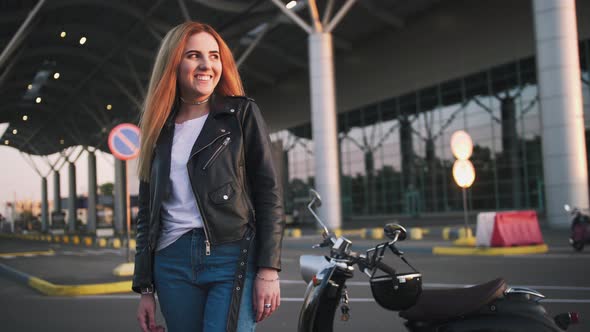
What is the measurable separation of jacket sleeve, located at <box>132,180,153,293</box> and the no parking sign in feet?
31.1

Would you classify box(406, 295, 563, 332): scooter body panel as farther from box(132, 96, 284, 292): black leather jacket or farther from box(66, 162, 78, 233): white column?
box(66, 162, 78, 233): white column

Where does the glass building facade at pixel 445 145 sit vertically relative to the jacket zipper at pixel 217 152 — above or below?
above

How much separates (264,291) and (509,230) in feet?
42.3

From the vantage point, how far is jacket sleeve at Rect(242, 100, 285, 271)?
2248mm

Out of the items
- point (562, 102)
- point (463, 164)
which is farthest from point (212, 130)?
point (562, 102)

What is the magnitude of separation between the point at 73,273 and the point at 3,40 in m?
27.2

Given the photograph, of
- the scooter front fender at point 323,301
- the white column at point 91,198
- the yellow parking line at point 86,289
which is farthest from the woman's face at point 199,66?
the white column at point 91,198

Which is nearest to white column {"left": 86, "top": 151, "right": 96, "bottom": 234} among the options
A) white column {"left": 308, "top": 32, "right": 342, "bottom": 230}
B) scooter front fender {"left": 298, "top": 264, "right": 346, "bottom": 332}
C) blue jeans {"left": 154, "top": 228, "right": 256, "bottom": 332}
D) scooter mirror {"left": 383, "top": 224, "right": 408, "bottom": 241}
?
white column {"left": 308, "top": 32, "right": 342, "bottom": 230}

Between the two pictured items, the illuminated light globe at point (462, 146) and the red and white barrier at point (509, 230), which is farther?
the illuminated light globe at point (462, 146)

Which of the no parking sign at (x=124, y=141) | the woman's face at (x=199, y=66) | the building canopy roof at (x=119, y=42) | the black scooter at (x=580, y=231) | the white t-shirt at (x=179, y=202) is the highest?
the building canopy roof at (x=119, y=42)

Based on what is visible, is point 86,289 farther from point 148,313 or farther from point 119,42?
point 119,42

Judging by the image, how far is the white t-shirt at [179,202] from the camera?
2.29 m

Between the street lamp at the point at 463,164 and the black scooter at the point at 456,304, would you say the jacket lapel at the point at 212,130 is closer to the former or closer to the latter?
the black scooter at the point at 456,304

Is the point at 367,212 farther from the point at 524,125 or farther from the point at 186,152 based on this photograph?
the point at 186,152
